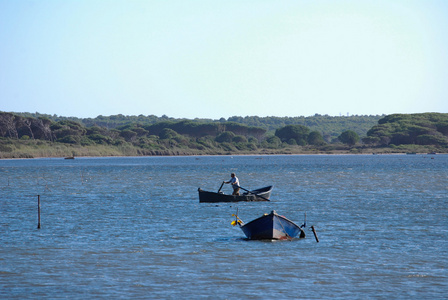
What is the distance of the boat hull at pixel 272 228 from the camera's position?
84.6ft

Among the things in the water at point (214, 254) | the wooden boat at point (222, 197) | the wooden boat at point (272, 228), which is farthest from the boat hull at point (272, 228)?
the wooden boat at point (222, 197)

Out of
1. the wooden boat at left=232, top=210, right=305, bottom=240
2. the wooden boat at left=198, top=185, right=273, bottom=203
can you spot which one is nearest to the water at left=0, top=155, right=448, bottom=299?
the wooden boat at left=232, top=210, right=305, bottom=240

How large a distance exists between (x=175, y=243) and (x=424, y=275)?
10.7 meters

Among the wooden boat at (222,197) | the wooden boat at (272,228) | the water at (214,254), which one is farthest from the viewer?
the wooden boat at (222,197)

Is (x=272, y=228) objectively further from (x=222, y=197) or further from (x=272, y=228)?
(x=222, y=197)

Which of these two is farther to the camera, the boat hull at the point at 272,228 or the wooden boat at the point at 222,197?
the wooden boat at the point at 222,197

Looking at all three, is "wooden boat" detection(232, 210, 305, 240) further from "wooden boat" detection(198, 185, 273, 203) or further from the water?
"wooden boat" detection(198, 185, 273, 203)

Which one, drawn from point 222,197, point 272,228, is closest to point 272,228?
point 272,228

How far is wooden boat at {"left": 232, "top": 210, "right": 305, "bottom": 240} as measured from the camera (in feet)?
84.6

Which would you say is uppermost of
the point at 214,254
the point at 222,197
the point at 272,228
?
the point at 272,228

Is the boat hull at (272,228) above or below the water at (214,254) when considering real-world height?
above

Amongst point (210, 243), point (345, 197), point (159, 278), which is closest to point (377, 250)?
point (210, 243)

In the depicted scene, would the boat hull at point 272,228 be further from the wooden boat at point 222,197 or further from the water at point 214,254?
the wooden boat at point 222,197

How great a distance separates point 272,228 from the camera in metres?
25.8
